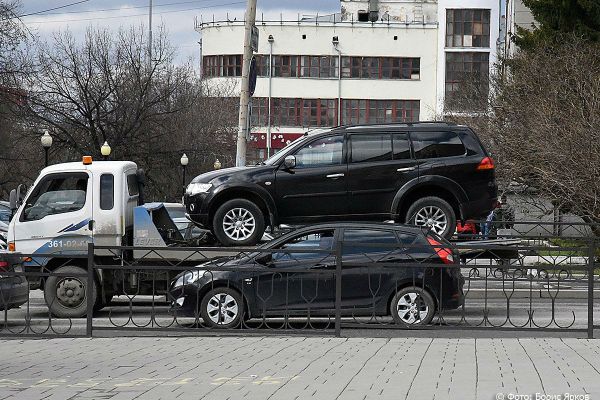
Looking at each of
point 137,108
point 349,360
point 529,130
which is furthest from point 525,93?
point 349,360

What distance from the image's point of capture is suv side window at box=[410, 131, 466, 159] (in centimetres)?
Result: 1722

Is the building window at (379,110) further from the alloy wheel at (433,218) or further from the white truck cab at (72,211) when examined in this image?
the alloy wheel at (433,218)

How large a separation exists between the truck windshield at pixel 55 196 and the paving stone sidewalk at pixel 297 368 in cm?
467

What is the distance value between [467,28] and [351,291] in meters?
71.0

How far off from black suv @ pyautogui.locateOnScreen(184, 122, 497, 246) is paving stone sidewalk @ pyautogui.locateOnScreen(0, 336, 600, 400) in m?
2.88

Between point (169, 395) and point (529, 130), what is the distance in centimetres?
2712

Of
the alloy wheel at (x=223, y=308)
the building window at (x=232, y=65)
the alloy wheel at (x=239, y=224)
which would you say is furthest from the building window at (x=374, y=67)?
the alloy wheel at (x=223, y=308)

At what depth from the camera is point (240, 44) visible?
283 feet

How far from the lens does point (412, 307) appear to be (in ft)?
50.4

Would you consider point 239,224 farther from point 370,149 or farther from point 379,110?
point 379,110

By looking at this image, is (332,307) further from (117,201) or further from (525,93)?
(525,93)

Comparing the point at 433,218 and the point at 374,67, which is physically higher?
the point at 374,67

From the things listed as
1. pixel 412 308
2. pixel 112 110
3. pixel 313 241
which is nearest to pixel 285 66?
pixel 112 110

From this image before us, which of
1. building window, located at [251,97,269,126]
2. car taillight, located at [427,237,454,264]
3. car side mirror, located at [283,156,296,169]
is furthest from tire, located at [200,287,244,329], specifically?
building window, located at [251,97,269,126]
